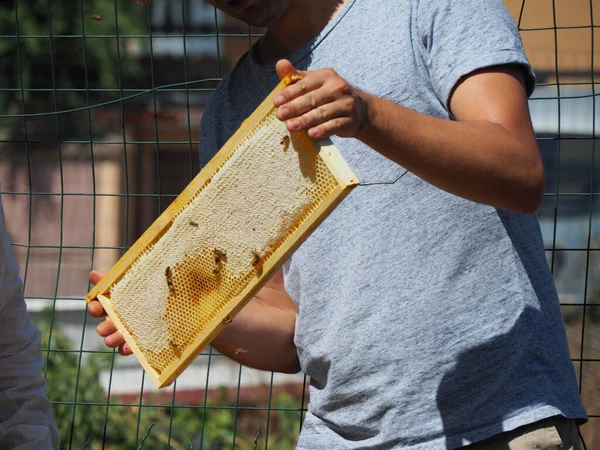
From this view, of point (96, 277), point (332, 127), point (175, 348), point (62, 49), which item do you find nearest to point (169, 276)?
point (175, 348)

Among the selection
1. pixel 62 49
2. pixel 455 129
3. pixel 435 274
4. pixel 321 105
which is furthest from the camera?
pixel 62 49

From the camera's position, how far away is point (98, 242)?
973 cm

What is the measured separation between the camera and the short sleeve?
1454mm

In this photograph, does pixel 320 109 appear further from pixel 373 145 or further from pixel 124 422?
pixel 124 422

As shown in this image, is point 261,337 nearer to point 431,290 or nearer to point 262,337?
point 262,337

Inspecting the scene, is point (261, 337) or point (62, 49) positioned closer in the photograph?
point (261, 337)

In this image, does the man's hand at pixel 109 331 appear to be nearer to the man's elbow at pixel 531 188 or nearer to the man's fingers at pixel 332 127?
the man's fingers at pixel 332 127

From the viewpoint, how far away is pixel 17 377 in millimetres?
1562

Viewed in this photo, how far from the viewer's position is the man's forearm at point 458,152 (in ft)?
4.31

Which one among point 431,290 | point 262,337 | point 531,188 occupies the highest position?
point 531,188

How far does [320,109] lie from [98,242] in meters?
8.81

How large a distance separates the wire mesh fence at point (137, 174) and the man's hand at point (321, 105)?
6.00 feet

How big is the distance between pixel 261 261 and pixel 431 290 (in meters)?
0.33

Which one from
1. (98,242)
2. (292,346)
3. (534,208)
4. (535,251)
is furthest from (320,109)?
(98,242)
